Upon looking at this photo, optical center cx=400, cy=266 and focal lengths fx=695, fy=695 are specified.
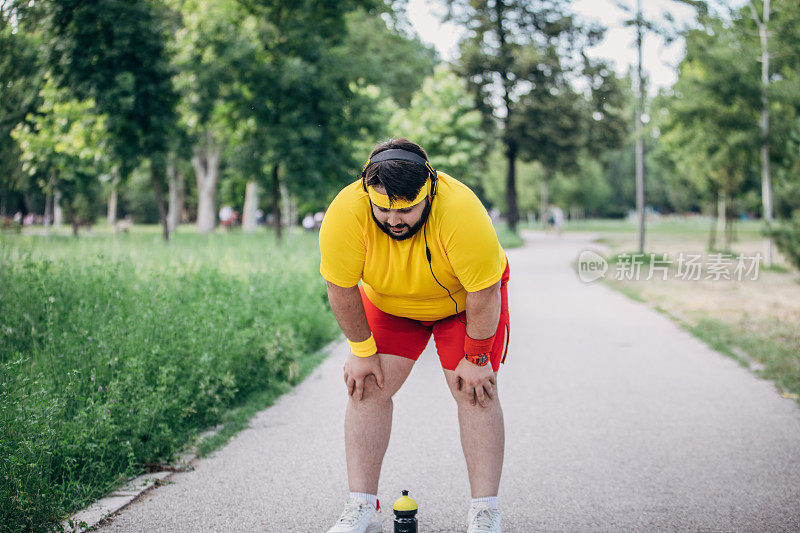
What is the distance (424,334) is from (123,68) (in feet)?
30.3

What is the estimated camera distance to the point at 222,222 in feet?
196

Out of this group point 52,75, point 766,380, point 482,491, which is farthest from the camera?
point 52,75

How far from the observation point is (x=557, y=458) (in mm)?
4168

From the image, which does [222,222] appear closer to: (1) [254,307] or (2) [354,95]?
(2) [354,95]

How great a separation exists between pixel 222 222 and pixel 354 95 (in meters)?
47.2

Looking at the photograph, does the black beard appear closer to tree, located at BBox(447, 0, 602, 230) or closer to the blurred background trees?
the blurred background trees

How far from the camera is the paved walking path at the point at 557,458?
10.7 feet

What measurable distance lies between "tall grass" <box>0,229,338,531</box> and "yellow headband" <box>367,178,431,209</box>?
187cm

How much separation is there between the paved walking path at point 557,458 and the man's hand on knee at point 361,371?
715mm

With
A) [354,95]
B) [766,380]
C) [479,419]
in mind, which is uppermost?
[354,95]

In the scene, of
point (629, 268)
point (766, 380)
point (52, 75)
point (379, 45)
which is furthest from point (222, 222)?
point (766, 380)

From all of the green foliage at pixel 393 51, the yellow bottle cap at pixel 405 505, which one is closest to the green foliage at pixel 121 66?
the yellow bottle cap at pixel 405 505

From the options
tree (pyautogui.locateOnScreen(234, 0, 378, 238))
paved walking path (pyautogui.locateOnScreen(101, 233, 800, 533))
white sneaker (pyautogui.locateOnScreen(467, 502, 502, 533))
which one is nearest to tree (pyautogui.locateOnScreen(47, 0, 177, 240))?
tree (pyautogui.locateOnScreen(234, 0, 378, 238))

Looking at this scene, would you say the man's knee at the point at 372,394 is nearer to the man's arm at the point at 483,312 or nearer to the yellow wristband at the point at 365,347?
the yellow wristband at the point at 365,347
